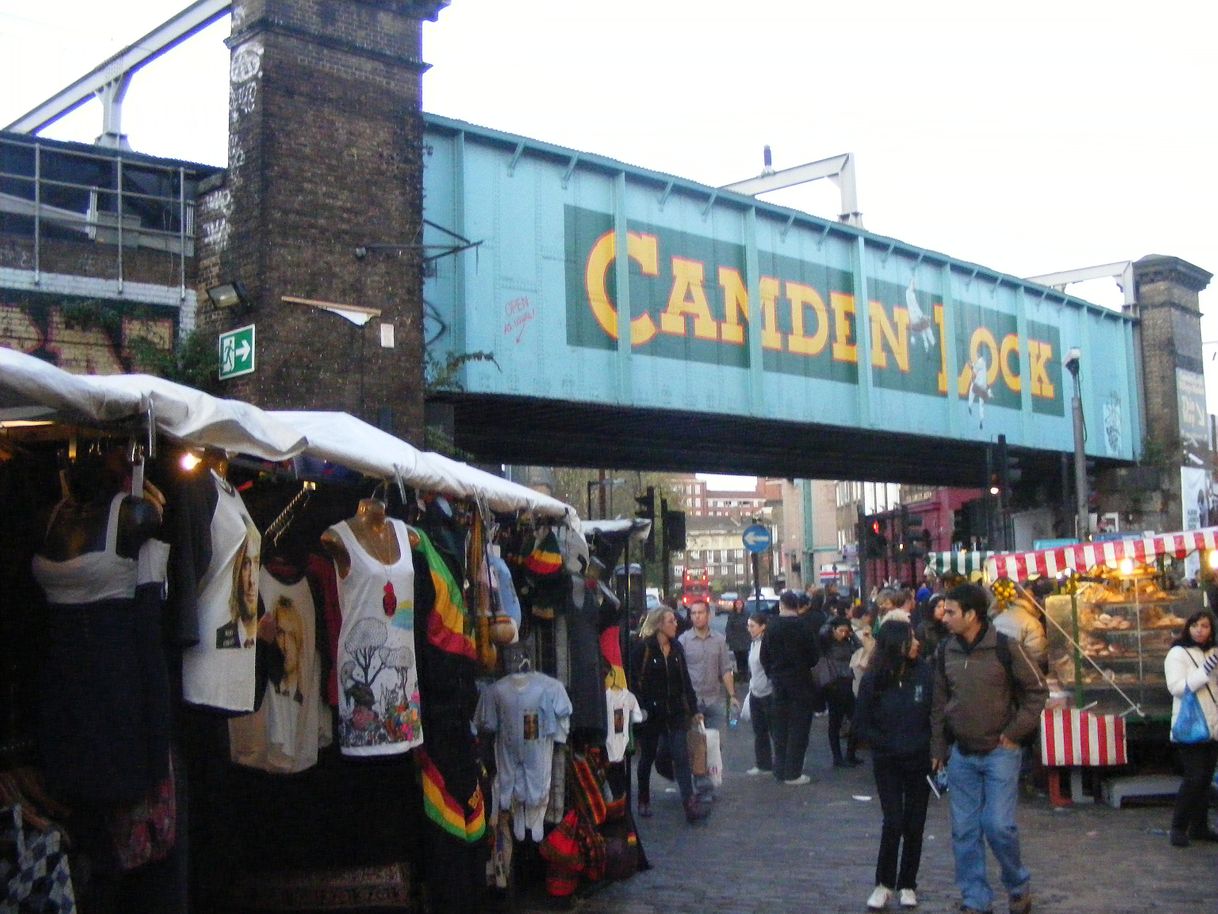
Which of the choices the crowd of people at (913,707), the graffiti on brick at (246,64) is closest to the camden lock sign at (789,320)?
the graffiti on brick at (246,64)

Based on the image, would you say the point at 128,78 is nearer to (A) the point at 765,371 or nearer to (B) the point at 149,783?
(A) the point at 765,371

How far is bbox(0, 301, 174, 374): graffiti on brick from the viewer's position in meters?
14.4

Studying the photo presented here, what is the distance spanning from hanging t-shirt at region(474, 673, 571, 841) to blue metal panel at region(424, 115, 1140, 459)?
9949 millimetres

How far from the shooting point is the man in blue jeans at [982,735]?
722 centimetres

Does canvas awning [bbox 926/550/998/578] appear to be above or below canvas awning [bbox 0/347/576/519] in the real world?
below

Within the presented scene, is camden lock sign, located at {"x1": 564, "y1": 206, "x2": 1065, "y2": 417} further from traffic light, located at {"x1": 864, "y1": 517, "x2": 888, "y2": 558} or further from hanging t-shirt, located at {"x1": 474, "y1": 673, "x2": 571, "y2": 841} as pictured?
hanging t-shirt, located at {"x1": 474, "y1": 673, "x2": 571, "y2": 841}

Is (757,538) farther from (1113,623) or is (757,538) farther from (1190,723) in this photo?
(1190,723)

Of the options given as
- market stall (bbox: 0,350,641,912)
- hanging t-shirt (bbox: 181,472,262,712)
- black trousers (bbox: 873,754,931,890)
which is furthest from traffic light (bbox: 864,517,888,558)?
hanging t-shirt (bbox: 181,472,262,712)

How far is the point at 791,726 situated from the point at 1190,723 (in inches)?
180

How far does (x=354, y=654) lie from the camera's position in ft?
20.0

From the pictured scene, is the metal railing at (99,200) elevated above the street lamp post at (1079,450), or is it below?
above

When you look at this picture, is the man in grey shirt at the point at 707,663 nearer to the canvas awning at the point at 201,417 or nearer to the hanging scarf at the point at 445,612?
the hanging scarf at the point at 445,612

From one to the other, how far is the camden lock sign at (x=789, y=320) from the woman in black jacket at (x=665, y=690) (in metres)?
8.22

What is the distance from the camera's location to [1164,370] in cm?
3300
